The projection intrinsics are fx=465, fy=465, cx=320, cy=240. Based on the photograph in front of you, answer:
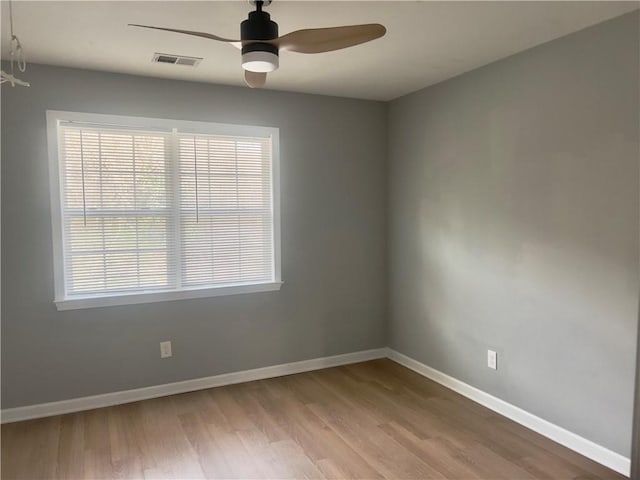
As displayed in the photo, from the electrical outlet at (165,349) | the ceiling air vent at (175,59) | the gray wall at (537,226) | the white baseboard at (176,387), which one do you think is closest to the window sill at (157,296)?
the electrical outlet at (165,349)

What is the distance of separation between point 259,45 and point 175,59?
1.26m

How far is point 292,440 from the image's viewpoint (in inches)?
112

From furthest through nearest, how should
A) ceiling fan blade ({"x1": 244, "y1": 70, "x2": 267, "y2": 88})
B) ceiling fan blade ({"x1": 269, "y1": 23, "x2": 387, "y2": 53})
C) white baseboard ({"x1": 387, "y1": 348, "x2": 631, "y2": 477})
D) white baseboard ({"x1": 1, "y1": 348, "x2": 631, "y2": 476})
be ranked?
white baseboard ({"x1": 1, "y1": 348, "x2": 631, "y2": 476}), white baseboard ({"x1": 387, "y1": 348, "x2": 631, "y2": 477}), ceiling fan blade ({"x1": 244, "y1": 70, "x2": 267, "y2": 88}), ceiling fan blade ({"x1": 269, "y1": 23, "x2": 387, "y2": 53})

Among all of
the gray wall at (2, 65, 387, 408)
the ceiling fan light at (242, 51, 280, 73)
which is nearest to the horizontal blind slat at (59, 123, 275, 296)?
the gray wall at (2, 65, 387, 408)

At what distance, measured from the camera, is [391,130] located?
425 centimetres

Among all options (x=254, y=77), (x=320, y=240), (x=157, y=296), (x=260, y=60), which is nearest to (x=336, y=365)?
(x=320, y=240)

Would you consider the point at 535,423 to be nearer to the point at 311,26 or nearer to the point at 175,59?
the point at 311,26

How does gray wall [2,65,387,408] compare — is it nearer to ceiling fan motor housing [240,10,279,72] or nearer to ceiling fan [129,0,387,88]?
ceiling fan [129,0,387,88]

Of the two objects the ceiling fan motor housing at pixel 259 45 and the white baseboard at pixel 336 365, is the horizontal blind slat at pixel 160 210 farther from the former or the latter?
the ceiling fan motor housing at pixel 259 45

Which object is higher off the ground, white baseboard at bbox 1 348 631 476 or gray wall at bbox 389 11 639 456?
gray wall at bbox 389 11 639 456

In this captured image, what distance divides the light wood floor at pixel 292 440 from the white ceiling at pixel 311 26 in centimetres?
238

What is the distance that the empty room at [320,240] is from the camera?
2.46 metres

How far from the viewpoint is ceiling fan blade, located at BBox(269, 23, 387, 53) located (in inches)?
73.5

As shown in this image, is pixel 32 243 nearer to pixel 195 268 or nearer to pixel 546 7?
pixel 195 268
